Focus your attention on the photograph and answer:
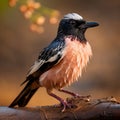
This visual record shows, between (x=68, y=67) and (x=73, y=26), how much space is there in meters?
0.29

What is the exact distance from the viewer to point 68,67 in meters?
4.64

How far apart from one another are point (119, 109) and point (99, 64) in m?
5.86

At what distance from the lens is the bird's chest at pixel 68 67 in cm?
465

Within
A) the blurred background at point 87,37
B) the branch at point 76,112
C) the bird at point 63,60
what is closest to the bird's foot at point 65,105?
the branch at point 76,112

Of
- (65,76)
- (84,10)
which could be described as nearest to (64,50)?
(65,76)

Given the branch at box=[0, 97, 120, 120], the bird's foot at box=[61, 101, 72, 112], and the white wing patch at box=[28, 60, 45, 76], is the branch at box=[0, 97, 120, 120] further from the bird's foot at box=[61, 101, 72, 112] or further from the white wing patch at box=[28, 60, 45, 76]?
the white wing patch at box=[28, 60, 45, 76]

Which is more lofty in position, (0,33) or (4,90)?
(0,33)

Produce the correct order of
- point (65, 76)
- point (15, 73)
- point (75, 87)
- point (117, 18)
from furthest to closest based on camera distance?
point (117, 18) → point (15, 73) → point (75, 87) → point (65, 76)

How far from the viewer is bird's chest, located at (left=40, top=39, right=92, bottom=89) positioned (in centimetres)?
465

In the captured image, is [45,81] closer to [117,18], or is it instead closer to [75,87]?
[75,87]

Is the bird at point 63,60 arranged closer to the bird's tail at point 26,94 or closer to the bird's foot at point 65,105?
the bird's tail at point 26,94

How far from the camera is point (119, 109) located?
4215mm

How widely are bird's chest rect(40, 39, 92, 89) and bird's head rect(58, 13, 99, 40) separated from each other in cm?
6

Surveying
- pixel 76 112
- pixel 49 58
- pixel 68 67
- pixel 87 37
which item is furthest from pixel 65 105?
pixel 87 37
